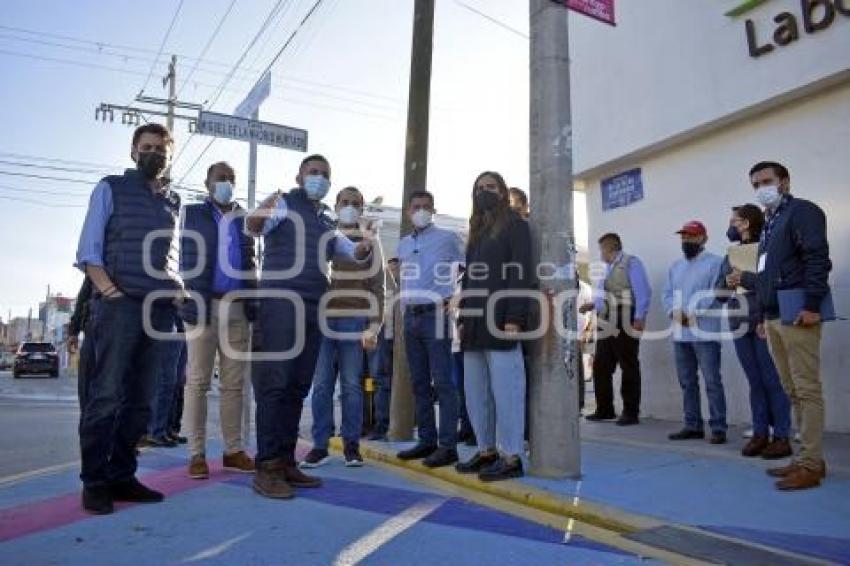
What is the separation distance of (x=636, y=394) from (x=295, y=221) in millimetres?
4157

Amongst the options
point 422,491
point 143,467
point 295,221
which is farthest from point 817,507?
point 143,467

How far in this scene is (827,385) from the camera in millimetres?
6168

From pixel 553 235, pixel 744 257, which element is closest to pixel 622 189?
pixel 744 257

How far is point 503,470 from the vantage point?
180 inches

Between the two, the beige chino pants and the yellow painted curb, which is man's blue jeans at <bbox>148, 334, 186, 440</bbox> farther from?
the yellow painted curb

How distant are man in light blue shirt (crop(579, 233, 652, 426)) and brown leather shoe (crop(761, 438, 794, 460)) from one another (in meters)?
2.17

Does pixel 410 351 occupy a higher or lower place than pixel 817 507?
higher

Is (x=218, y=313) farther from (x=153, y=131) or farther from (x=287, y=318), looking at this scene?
(x=153, y=131)

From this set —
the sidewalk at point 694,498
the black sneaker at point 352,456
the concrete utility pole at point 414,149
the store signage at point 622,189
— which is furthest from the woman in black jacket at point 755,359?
the black sneaker at point 352,456

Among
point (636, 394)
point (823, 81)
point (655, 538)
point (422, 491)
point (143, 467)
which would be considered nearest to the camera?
point (655, 538)

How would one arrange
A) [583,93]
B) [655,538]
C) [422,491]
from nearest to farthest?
1. [655,538]
2. [422,491]
3. [583,93]

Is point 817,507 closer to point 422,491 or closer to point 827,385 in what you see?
point 422,491

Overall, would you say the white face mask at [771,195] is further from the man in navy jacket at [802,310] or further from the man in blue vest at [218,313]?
the man in blue vest at [218,313]

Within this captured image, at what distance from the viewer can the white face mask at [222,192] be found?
521cm
